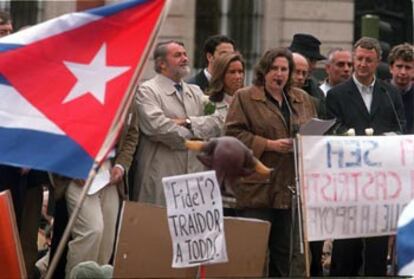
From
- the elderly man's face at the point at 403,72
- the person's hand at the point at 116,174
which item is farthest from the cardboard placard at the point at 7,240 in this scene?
the elderly man's face at the point at 403,72

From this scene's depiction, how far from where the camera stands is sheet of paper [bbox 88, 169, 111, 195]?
34.0 feet

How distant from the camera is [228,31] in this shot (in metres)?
23.6

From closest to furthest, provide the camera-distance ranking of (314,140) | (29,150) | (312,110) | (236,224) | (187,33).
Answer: (29,150) → (236,224) → (314,140) → (312,110) → (187,33)

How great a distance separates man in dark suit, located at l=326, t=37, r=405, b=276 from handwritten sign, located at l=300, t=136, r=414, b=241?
73 centimetres

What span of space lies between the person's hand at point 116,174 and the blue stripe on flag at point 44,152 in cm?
222

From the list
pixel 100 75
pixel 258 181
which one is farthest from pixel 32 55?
pixel 258 181

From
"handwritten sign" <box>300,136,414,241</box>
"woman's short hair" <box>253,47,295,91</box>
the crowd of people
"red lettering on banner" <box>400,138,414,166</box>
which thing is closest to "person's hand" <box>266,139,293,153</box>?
the crowd of people

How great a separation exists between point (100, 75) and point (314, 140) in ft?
7.05

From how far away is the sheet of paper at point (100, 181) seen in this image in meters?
10.4

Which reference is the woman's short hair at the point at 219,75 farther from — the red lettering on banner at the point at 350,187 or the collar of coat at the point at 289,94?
A: the red lettering on banner at the point at 350,187

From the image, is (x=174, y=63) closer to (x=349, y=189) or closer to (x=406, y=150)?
(x=349, y=189)

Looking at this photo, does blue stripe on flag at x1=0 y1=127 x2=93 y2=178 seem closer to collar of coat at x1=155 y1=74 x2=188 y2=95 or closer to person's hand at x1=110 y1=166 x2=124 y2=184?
person's hand at x1=110 y1=166 x2=124 y2=184

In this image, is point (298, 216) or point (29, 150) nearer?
point (29, 150)

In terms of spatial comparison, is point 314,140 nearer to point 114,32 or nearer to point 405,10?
point 114,32
